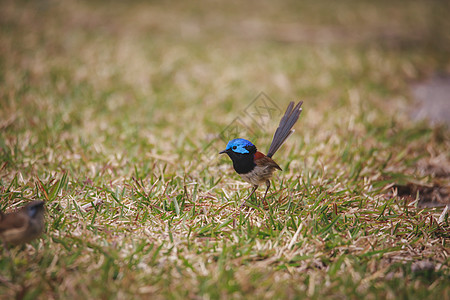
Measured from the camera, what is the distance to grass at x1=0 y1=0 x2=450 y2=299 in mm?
2141

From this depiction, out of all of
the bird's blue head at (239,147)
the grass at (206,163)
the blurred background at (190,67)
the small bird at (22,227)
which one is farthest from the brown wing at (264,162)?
the small bird at (22,227)

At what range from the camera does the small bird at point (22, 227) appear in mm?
2092

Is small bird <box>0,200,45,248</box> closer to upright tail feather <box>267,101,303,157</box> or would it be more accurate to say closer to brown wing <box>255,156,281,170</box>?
brown wing <box>255,156,281,170</box>

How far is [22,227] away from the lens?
6.89 feet

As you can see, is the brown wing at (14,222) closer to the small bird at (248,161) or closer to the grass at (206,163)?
the grass at (206,163)

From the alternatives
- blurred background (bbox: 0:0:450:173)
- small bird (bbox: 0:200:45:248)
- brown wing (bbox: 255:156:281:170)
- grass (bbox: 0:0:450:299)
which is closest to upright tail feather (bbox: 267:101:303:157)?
brown wing (bbox: 255:156:281:170)

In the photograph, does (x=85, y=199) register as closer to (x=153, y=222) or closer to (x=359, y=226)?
(x=153, y=222)

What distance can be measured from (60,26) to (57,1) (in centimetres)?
201

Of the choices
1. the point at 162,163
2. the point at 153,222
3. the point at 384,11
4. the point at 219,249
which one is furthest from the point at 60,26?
the point at 384,11

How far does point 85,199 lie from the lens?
2.81m

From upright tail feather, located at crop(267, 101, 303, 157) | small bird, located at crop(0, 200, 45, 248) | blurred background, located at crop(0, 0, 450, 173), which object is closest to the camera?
small bird, located at crop(0, 200, 45, 248)

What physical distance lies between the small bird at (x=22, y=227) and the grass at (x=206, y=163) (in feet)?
0.38

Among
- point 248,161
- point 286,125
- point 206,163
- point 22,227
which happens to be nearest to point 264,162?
point 248,161

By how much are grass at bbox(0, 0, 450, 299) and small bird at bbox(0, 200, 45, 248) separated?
115mm
